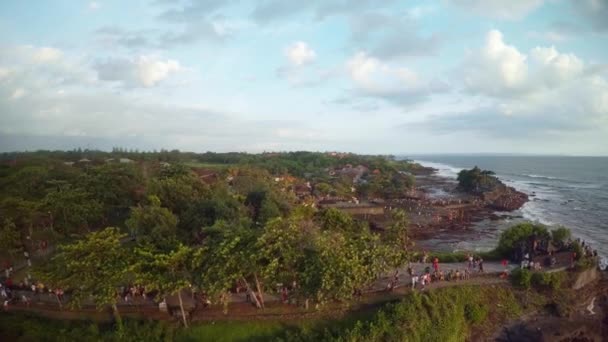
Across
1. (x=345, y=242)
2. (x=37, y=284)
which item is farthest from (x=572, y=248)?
(x=37, y=284)

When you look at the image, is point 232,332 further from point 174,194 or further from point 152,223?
point 174,194

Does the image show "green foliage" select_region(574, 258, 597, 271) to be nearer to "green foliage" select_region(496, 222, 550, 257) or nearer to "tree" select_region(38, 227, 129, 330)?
"green foliage" select_region(496, 222, 550, 257)

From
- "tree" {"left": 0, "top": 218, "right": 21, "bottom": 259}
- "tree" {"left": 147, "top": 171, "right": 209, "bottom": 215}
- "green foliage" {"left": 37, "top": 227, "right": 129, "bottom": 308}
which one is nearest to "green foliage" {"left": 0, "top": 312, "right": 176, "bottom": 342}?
"green foliage" {"left": 37, "top": 227, "right": 129, "bottom": 308}

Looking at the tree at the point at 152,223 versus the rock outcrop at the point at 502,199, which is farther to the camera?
the rock outcrop at the point at 502,199

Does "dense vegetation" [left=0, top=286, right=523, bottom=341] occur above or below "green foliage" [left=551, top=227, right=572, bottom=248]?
below

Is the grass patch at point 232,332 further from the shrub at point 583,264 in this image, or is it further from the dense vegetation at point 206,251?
the shrub at point 583,264

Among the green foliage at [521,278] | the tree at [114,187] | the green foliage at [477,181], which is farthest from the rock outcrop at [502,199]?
the tree at [114,187]

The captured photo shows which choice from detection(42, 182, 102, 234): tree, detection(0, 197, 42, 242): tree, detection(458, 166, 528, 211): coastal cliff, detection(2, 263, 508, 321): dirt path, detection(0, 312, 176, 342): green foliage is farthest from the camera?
detection(458, 166, 528, 211): coastal cliff

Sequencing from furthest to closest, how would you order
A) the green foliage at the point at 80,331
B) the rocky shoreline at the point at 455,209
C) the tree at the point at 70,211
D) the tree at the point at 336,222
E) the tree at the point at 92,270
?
the rocky shoreline at the point at 455,209 < the tree at the point at 70,211 < the tree at the point at 336,222 < the green foliage at the point at 80,331 < the tree at the point at 92,270
